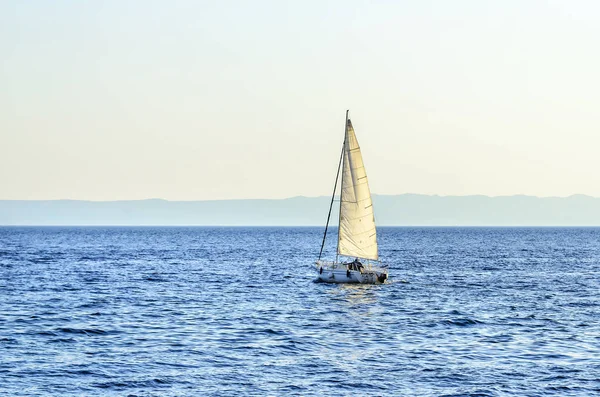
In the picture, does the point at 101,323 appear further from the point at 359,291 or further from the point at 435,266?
the point at 435,266

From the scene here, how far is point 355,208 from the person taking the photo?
7319 cm

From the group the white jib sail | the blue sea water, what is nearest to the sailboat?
the white jib sail

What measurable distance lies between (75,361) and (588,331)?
29138mm

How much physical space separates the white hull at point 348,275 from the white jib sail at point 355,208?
62.5 inches

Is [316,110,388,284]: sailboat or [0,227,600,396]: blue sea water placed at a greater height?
[316,110,388,284]: sailboat

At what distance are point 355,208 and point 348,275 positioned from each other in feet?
20.8

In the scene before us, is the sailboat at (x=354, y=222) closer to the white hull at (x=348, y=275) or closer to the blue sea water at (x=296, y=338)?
the white hull at (x=348, y=275)

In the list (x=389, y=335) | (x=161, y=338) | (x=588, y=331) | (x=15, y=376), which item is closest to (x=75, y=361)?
(x=15, y=376)

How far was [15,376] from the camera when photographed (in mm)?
34031

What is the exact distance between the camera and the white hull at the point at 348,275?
241 feet

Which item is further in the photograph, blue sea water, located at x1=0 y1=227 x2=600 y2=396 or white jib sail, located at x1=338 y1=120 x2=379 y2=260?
white jib sail, located at x1=338 y1=120 x2=379 y2=260

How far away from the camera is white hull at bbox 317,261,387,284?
73500mm

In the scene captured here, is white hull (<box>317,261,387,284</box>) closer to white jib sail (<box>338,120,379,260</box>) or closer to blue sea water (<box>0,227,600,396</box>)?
blue sea water (<box>0,227,600,396</box>)

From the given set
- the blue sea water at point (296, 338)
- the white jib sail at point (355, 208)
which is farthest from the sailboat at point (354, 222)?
the blue sea water at point (296, 338)
